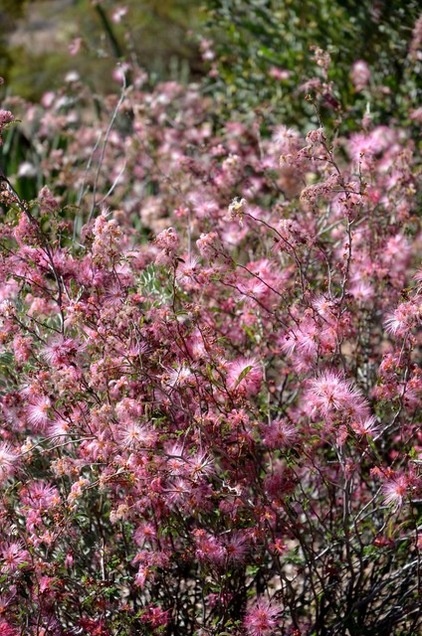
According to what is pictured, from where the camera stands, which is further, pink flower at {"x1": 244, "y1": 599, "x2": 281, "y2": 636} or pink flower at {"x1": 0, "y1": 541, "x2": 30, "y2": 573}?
pink flower at {"x1": 244, "y1": 599, "x2": 281, "y2": 636}

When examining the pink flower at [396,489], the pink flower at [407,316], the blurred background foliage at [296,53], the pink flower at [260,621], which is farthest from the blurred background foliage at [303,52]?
the pink flower at [260,621]

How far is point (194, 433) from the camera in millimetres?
2732

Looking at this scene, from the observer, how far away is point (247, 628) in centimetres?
278

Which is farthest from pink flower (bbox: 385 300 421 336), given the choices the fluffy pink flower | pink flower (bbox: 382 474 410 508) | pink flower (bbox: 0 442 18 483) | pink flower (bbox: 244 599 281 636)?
pink flower (bbox: 0 442 18 483)

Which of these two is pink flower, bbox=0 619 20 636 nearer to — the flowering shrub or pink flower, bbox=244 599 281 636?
the flowering shrub

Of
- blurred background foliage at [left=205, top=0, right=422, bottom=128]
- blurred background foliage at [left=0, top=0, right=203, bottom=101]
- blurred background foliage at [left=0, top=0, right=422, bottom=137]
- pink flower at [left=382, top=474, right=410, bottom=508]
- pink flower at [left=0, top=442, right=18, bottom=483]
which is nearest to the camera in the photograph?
pink flower at [left=0, top=442, right=18, bottom=483]

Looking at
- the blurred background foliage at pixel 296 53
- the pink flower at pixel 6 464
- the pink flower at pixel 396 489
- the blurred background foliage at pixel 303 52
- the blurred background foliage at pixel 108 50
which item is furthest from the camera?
the blurred background foliage at pixel 108 50

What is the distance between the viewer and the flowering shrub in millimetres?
2637

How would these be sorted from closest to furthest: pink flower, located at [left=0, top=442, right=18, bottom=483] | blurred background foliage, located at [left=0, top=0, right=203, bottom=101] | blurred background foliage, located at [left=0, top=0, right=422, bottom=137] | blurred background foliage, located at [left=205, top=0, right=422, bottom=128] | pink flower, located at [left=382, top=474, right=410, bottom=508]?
pink flower, located at [left=0, top=442, right=18, bottom=483] < pink flower, located at [left=382, top=474, right=410, bottom=508] < blurred background foliage, located at [left=0, top=0, right=422, bottom=137] < blurred background foliage, located at [left=205, top=0, right=422, bottom=128] < blurred background foliage, located at [left=0, top=0, right=203, bottom=101]

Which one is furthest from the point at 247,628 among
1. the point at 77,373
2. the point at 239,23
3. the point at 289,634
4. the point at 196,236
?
the point at 239,23

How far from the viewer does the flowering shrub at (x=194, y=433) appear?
2.64 meters

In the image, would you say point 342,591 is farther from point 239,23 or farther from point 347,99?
point 239,23

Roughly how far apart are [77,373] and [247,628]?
90 centimetres

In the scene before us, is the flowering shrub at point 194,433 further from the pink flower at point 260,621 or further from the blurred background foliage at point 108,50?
the blurred background foliage at point 108,50
